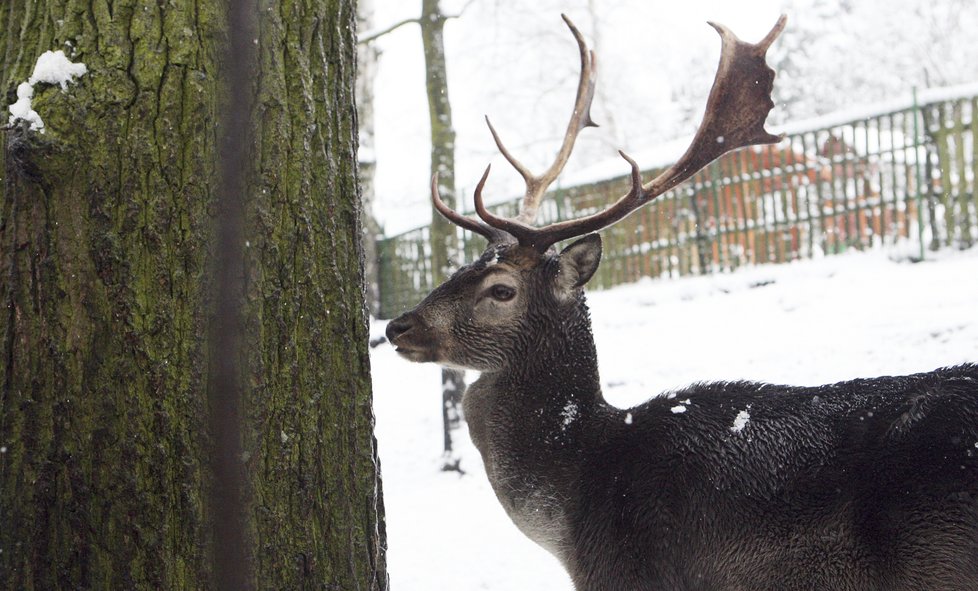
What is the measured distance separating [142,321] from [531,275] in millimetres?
2002

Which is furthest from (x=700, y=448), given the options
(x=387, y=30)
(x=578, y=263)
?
(x=387, y=30)

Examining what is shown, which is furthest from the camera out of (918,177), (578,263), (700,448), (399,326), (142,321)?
(918,177)

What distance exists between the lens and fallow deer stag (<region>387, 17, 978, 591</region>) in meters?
2.78

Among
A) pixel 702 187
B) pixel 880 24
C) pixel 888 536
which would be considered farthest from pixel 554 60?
pixel 888 536

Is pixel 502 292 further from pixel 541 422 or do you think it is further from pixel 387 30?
pixel 387 30

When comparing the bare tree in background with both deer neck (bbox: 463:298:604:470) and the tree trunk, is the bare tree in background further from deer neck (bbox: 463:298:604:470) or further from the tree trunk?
the tree trunk

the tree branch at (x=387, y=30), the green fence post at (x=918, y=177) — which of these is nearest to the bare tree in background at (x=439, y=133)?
the tree branch at (x=387, y=30)

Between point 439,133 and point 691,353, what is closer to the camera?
point 439,133

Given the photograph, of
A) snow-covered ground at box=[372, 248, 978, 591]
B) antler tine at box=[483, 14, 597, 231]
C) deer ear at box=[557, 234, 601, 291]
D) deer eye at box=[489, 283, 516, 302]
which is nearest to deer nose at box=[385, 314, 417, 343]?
deer eye at box=[489, 283, 516, 302]

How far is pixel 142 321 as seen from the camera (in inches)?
86.0

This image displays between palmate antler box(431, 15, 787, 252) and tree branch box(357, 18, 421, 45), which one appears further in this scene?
tree branch box(357, 18, 421, 45)

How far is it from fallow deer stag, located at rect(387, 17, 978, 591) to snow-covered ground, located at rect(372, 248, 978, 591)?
1.48 metres

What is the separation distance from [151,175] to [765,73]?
2533mm

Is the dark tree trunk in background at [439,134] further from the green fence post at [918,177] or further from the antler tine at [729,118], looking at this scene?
the green fence post at [918,177]
